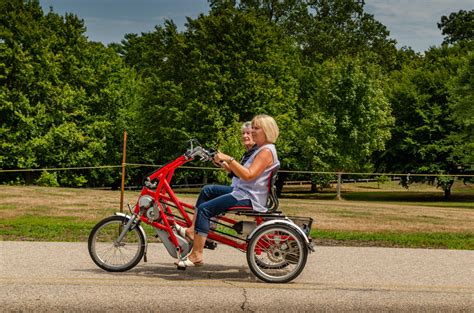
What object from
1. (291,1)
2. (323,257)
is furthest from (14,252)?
Result: (291,1)

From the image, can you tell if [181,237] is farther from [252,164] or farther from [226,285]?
[252,164]

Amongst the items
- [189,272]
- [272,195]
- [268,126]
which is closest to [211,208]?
[272,195]

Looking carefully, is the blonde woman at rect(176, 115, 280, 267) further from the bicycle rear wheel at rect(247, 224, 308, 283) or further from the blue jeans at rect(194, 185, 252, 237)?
the bicycle rear wheel at rect(247, 224, 308, 283)

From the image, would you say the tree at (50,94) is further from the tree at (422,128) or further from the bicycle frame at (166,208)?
the bicycle frame at (166,208)

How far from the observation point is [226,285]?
231 inches

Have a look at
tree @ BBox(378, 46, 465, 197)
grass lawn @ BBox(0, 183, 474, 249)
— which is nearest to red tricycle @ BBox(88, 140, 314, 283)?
grass lawn @ BBox(0, 183, 474, 249)

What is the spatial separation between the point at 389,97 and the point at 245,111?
14091 mm

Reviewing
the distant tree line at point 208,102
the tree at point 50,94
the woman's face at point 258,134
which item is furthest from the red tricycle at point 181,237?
the tree at point 50,94

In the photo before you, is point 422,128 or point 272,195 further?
point 422,128

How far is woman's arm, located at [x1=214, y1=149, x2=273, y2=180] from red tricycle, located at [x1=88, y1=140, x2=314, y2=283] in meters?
0.14

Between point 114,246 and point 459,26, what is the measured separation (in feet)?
225

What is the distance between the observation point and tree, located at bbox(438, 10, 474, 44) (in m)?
68.5

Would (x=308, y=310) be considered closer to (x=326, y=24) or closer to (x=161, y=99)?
(x=161, y=99)

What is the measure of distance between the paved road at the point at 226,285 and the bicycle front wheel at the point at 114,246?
0.46 feet
